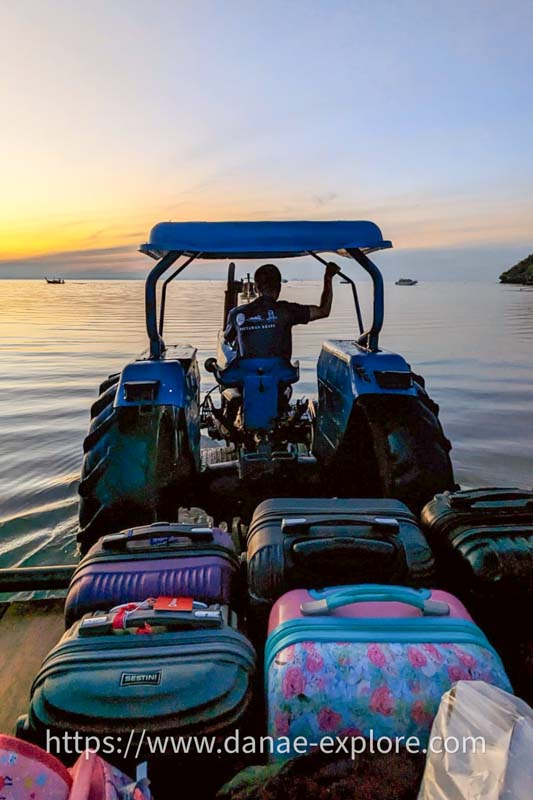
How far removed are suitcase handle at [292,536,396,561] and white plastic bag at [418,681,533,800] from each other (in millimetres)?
618

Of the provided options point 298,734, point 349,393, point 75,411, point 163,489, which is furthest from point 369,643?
point 75,411

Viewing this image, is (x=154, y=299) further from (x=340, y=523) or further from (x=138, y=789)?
(x=138, y=789)

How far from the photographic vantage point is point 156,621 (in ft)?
5.51

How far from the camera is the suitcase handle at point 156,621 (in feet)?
5.46

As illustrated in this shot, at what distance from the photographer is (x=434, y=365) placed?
1300 centimetres

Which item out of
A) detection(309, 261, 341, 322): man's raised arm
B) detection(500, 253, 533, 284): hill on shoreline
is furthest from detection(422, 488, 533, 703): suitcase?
detection(500, 253, 533, 284): hill on shoreline

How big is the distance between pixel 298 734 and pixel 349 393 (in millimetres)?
2103

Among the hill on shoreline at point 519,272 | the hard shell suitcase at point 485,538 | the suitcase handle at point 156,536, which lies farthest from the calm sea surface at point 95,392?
the hill on shoreline at point 519,272

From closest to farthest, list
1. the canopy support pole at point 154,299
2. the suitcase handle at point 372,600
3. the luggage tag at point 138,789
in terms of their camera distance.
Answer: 1. the luggage tag at point 138,789
2. the suitcase handle at point 372,600
3. the canopy support pole at point 154,299

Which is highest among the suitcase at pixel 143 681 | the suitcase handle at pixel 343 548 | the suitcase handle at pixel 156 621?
the suitcase handle at pixel 343 548

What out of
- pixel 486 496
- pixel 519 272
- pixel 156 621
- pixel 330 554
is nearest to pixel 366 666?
pixel 330 554

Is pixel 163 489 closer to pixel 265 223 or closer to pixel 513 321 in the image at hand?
pixel 265 223

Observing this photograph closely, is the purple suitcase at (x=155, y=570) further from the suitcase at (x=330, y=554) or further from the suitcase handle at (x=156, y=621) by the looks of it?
the suitcase handle at (x=156, y=621)

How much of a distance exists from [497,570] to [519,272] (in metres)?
93.5
